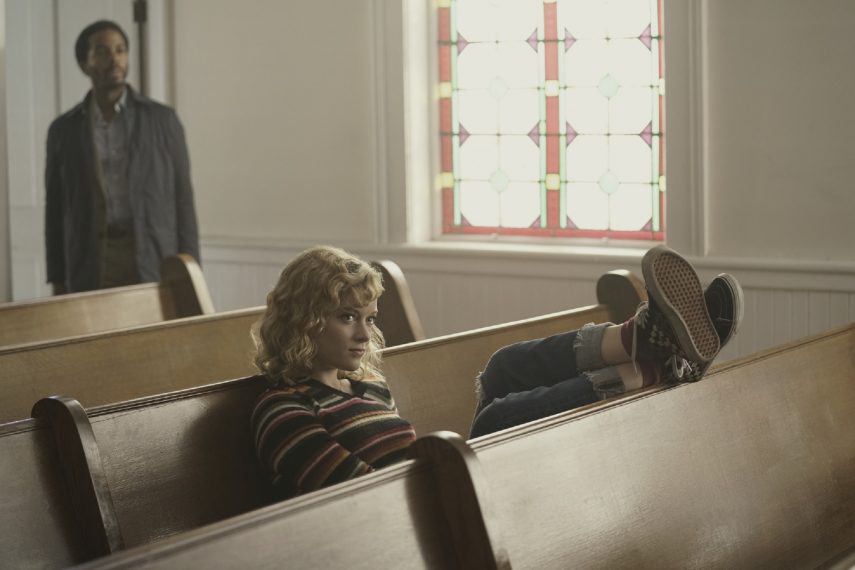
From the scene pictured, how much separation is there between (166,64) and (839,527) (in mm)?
4085

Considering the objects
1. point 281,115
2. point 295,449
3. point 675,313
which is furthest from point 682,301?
point 281,115

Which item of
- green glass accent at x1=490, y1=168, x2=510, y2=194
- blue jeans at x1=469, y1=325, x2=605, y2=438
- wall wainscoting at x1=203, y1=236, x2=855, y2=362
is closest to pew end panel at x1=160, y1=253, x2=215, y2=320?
blue jeans at x1=469, y1=325, x2=605, y2=438

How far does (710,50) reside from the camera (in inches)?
166

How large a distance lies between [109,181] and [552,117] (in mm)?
1788

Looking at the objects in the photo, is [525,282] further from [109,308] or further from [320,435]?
[320,435]

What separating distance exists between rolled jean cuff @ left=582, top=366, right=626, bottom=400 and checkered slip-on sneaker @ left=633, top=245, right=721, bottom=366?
0.08 m

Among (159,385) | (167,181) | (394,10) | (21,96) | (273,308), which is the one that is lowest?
(159,385)

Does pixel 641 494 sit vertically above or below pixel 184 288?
below

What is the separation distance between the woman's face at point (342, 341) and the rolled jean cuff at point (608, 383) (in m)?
0.44

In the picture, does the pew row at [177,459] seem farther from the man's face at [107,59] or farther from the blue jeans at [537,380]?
the man's face at [107,59]

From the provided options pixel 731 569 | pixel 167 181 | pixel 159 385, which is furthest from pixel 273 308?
pixel 167 181

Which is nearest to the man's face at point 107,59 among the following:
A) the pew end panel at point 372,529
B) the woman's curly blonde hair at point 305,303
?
the woman's curly blonde hair at point 305,303

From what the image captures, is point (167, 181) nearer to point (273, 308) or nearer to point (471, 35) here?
point (471, 35)

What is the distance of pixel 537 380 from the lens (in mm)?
2355
